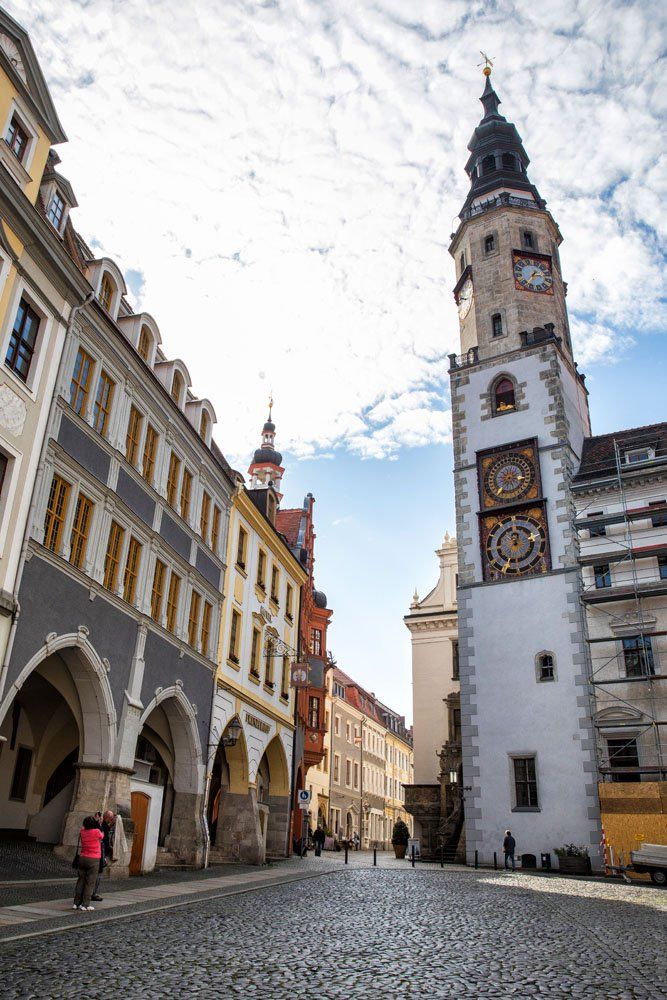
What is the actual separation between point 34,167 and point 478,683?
2599 centimetres

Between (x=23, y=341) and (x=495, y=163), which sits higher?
(x=495, y=163)

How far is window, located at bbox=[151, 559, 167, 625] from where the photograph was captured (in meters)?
21.8

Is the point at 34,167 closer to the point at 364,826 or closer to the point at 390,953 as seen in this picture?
the point at 390,953

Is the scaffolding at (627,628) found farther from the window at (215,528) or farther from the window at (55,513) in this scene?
the window at (55,513)

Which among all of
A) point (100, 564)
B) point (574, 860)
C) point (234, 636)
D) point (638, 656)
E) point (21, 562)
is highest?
point (638, 656)

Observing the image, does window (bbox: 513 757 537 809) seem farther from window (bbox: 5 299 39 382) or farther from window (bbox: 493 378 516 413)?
window (bbox: 5 299 39 382)

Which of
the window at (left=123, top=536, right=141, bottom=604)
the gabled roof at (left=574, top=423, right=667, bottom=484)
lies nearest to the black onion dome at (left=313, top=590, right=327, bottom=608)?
the gabled roof at (left=574, top=423, right=667, bottom=484)

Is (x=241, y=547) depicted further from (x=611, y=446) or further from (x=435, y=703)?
(x=435, y=703)

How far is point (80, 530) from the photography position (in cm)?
1806

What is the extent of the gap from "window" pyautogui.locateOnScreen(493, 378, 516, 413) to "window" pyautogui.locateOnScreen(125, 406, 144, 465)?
2200 cm

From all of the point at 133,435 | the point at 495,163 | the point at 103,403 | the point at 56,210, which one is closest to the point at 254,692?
the point at 133,435

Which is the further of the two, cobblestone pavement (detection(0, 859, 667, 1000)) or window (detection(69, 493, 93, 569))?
window (detection(69, 493, 93, 569))

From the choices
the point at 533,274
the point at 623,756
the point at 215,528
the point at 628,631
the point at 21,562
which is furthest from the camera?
the point at 533,274

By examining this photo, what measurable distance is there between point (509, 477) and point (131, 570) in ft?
70.2
